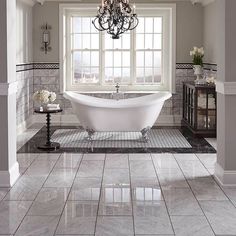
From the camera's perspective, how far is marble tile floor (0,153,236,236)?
4.29 meters

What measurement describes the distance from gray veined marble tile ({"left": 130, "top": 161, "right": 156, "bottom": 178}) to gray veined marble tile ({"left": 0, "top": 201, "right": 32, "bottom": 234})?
1678 millimetres

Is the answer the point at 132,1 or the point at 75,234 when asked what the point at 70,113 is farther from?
the point at 75,234

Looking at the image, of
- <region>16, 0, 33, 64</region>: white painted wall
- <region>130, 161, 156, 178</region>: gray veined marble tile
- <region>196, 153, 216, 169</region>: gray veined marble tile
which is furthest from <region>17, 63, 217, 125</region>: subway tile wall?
<region>130, 161, 156, 178</region>: gray veined marble tile

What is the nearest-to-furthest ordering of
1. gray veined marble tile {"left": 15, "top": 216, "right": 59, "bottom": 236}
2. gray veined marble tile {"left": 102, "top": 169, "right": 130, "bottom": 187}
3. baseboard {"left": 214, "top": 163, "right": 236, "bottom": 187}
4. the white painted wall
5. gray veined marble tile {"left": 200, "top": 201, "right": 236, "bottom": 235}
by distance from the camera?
gray veined marble tile {"left": 15, "top": 216, "right": 59, "bottom": 236}, gray veined marble tile {"left": 200, "top": 201, "right": 236, "bottom": 235}, baseboard {"left": 214, "top": 163, "right": 236, "bottom": 187}, gray veined marble tile {"left": 102, "top": 169, "right": 130, "bottom": 187}, the white painted wall

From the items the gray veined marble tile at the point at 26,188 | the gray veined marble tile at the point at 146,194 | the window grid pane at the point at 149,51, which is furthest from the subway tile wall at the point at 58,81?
the gray veined marble tile at the point at 146,194

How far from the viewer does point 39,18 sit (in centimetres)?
1086

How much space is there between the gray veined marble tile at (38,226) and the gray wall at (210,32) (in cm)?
→ 608

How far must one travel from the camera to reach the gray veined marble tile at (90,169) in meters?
6.24

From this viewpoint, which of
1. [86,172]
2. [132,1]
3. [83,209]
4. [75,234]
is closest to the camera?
[75,234]

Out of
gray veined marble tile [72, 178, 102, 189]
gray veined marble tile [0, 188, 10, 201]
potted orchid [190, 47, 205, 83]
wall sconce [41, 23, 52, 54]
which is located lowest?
gray veined marble tile [0, 188, 10, 201]

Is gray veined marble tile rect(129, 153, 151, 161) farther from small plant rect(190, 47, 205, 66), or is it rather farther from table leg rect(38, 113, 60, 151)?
small plant rect(190, 47, 205, 66)

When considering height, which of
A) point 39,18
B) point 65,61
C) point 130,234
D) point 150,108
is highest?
point 39,18

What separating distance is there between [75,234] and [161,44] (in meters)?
7.65

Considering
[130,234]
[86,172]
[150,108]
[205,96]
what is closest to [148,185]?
[86,172]
